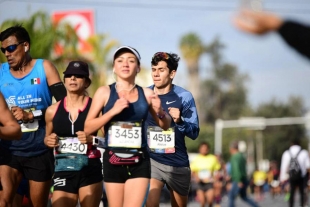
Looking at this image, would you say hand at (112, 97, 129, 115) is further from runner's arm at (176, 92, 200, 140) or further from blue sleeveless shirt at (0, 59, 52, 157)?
runner's arm at (176, 92, 200, 140)

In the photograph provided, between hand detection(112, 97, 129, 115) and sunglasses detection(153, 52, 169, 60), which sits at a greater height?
sunglasses detection(153, 52, 169, 60)

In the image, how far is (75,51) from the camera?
29031 millimetres

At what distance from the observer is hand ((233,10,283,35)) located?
3.68m

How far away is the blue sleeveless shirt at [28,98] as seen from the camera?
8.79 metres

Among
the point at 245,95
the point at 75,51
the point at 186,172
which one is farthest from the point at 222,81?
the point at 186,172

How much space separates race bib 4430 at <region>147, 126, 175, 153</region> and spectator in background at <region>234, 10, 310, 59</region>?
5660 mm

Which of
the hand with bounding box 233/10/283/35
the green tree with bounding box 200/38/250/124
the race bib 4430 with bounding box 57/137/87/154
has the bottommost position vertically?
the green tree with bounding box 200/38/250/124

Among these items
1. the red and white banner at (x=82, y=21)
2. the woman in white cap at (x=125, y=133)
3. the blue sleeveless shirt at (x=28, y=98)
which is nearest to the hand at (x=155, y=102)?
the woman in white cap at (x=125, y=133)

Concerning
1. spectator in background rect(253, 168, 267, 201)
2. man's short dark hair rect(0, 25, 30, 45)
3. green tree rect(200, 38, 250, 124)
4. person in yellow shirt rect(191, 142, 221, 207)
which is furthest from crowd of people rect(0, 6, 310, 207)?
green tree rect(200, 38, 250, 124)

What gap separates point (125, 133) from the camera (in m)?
7.61

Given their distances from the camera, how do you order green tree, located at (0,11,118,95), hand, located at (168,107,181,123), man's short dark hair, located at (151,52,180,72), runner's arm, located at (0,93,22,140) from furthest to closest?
green tree, located at (0,11,118,95) < man's short dark hair, located at (151,52,180,72) < hand, located at (168,107,181,123) < runner's arm, located at (0,93,22,140)

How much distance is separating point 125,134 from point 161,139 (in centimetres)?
214

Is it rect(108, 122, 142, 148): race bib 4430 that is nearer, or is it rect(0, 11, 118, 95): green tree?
rect(108, 122, 142, 148): race bib 4430

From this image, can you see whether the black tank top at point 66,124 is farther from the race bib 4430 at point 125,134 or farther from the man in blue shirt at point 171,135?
the man in blue shirt at point 171,135
